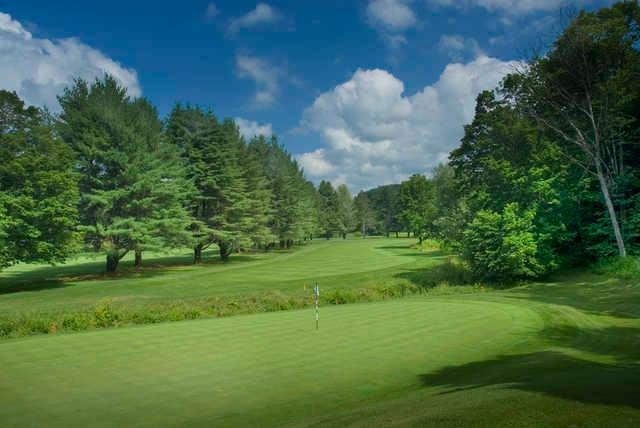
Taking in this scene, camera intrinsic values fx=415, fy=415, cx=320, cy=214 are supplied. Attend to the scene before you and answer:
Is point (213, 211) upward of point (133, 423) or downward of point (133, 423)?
upward

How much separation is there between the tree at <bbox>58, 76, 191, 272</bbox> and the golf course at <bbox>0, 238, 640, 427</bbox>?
→ 2251cm

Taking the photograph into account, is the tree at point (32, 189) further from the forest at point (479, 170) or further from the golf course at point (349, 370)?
the golf course at point (349, 370)

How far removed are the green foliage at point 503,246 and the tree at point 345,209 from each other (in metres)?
95.1

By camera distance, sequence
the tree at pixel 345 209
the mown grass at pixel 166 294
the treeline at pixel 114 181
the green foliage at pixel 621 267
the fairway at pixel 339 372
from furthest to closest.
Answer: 1. the tree at pixel 345 209
2. the treeline at pixel 114 181
3. the green foliage at pixel 621 267
4. the mown grass at pixel 166 294
5. the fairway at pixel 339 372

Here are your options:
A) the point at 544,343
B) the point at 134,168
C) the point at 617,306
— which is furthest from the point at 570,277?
the point at 134,168

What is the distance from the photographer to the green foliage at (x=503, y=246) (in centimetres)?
2530

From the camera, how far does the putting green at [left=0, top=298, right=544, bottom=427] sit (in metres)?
7.08

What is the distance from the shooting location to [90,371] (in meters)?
9.34

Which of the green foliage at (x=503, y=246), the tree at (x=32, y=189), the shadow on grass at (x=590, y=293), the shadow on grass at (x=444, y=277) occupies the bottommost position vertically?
the shadow on grass at (x=590, y=293)

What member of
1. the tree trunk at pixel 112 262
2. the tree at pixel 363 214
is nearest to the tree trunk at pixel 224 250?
the tree trunk at pixel 112 262

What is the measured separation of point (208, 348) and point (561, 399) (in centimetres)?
853

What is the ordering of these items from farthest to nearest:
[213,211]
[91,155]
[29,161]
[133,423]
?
[213,211] → [91,155] → [29,161] → [133,423]

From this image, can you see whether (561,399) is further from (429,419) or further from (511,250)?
(511,250)

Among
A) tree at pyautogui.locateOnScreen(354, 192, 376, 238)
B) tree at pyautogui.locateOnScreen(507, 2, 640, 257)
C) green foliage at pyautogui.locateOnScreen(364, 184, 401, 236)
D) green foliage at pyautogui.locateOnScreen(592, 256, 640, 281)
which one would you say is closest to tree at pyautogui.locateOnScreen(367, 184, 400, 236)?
green foliage at pyautogui.locateOnScreen(364, 184, 401, 236)
